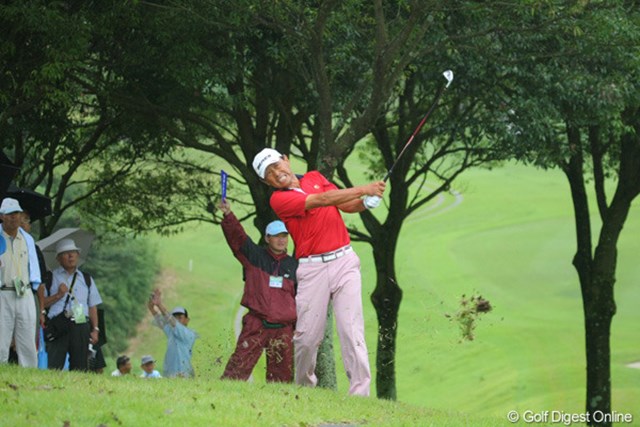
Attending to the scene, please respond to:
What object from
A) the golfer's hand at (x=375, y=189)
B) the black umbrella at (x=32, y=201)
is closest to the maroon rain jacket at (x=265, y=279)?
the golfer's hand at (x=375, y=189)

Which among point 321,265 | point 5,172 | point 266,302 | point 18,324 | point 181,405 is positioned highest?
point 5,172

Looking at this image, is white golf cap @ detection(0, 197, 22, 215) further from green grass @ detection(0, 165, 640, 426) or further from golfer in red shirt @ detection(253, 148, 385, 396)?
golfer in red shirt @ detection(253, 148, 385, 396)

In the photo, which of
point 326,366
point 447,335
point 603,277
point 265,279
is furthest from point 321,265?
point 447,335

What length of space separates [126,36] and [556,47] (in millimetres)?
6529

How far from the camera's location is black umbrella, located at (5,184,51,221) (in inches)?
577

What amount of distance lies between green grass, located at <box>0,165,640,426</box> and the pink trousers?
54 cm

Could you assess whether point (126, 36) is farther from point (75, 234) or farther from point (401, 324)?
point (401, 324)

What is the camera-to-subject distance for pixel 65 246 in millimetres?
14117

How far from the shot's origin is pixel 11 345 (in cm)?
1319

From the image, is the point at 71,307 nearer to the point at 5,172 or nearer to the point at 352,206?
the point at 5,172

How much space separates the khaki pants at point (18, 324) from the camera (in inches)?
494

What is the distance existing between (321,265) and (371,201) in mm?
831

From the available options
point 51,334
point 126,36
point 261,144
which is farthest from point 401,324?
point 51,334

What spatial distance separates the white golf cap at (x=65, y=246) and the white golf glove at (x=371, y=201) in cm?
411
